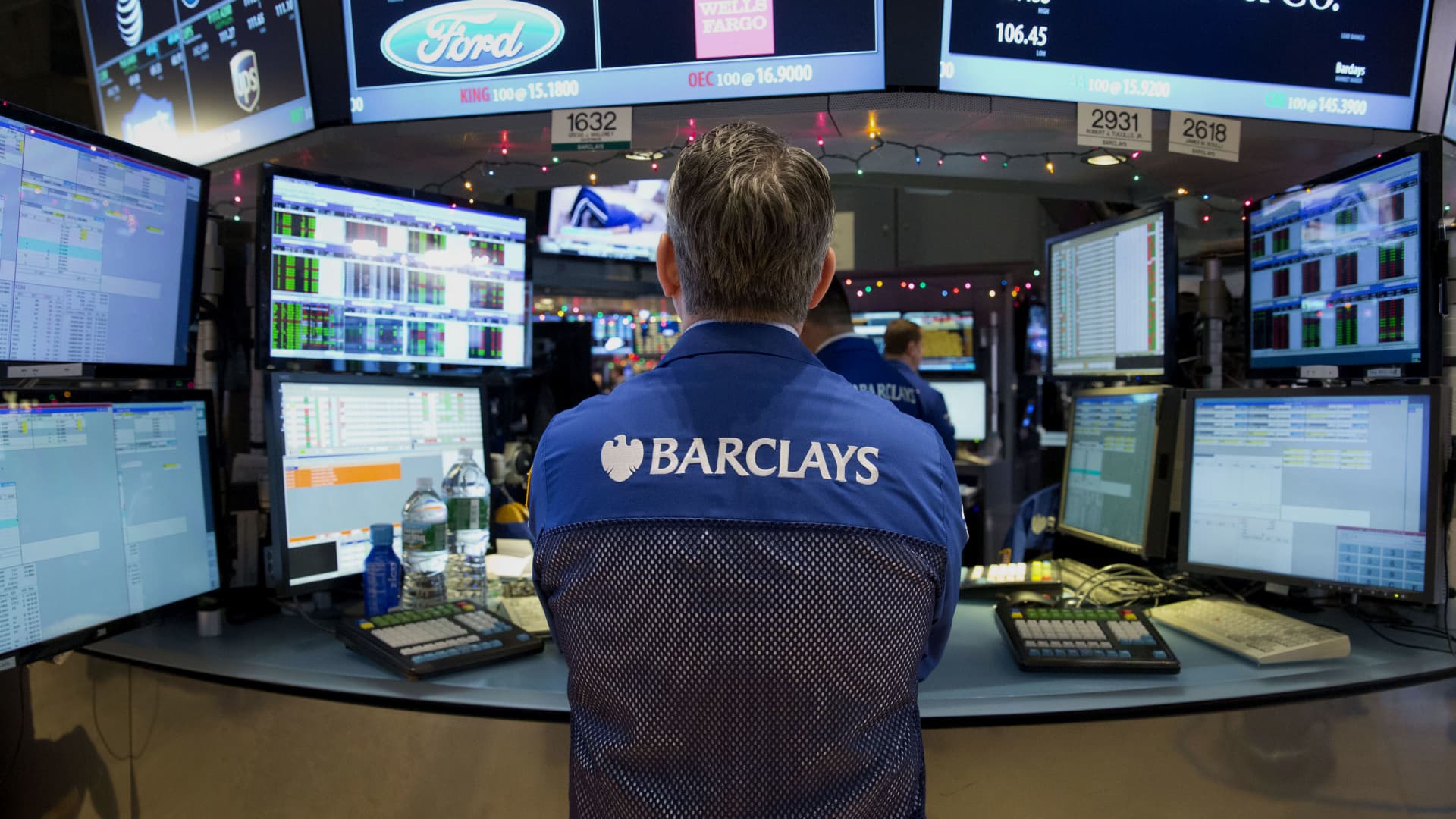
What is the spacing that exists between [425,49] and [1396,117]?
2.51 meters

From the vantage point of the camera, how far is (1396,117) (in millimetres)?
2297

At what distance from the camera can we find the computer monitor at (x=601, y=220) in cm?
554

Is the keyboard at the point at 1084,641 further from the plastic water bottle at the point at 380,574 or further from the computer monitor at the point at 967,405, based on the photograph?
the computer monitor at the point at 967,405

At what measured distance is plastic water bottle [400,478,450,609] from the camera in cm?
176

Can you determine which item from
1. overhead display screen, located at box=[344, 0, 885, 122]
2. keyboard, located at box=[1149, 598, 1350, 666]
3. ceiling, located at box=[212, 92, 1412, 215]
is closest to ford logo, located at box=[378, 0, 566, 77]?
overhead display screen, located at box=[344, 0, 885, 122]

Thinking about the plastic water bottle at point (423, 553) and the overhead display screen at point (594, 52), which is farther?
the overhead display screen at point (594, 52)

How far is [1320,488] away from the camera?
1633 millimetres

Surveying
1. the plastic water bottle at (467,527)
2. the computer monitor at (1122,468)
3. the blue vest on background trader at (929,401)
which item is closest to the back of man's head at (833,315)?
the blue vest on background trader at (929,401)

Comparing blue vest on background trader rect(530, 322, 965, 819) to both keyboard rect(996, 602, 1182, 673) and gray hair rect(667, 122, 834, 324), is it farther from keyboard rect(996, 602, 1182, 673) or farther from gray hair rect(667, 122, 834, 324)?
keyboard rect(996, 602, 1182, 673)

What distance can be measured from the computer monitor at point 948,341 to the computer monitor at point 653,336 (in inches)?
90.2

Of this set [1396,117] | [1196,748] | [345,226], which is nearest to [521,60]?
[345,226]

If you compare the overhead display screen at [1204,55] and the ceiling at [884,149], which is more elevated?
the overhead display screen at [1204,55]

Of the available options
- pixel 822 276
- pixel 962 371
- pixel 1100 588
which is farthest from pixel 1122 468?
pixel 962 371

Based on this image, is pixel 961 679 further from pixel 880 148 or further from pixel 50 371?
pixel 880 148
